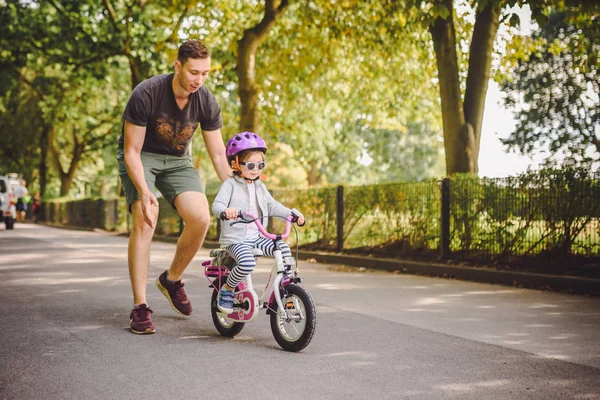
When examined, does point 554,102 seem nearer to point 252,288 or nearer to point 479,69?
point 479,69

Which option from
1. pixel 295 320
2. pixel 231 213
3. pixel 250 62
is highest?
pixel 250 62

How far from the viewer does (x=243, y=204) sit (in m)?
5.62

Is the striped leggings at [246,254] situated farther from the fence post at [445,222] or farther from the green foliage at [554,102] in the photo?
the green foliage at [554,102]

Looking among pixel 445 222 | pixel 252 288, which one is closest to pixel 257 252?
pixel 252 288

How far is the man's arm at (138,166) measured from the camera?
222 inches

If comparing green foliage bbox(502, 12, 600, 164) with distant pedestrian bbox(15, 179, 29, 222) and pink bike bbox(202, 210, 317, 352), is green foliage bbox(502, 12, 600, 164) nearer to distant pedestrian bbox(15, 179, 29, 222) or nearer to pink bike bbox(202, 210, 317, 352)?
distant pedestrian bbox(15, 179, 29, 222)

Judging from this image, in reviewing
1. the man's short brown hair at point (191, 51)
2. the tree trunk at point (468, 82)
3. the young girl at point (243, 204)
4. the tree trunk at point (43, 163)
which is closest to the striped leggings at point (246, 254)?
the young girl at point (243, 204)

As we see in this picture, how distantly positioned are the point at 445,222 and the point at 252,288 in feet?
23.0

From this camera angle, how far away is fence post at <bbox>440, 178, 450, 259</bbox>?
12.0 m

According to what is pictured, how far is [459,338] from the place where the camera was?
19.6 ft

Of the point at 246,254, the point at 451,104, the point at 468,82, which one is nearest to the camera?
the point at 246,254

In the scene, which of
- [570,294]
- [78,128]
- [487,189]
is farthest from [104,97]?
[570,294]

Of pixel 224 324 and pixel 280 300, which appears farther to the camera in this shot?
pixel 224 324

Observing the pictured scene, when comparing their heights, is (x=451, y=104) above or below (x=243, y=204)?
above
